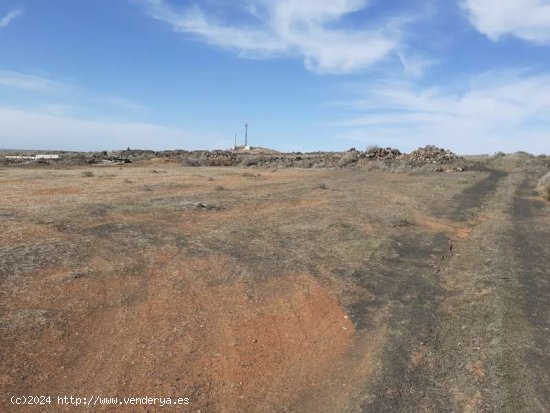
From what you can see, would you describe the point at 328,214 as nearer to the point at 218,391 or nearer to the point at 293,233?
the point at 293,233

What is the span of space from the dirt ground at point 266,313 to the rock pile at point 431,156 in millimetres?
38216

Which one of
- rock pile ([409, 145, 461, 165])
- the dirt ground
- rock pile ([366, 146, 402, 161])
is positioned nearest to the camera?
the dirt ground

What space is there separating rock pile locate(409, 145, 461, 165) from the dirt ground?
38.2 m

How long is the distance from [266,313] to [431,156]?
166 feet

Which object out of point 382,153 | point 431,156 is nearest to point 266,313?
point 431,156

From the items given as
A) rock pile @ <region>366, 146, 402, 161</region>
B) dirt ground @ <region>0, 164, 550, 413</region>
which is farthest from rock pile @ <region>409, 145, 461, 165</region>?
dirt ground @ <region>0, 164, 550, 413</region>

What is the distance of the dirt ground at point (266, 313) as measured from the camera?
18.6ft

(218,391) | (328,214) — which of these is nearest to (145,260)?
(218,391)

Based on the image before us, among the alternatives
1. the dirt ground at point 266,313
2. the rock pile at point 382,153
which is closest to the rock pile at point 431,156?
the rock pile at point 382,153

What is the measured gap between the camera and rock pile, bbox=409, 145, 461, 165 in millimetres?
51750

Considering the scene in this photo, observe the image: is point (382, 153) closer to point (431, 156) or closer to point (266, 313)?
point (431, 156)

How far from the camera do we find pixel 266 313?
7941mm

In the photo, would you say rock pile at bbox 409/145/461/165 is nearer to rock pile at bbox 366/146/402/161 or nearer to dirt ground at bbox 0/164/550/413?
rock pile at bbox 366/146/402/161

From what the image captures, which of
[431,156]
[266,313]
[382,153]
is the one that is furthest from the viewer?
[382,153]
